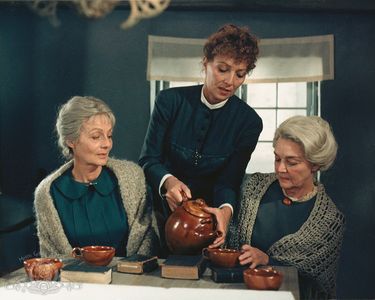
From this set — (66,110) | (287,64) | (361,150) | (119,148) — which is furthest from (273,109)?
(66,110)

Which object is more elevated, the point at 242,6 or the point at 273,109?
the point at 242,6

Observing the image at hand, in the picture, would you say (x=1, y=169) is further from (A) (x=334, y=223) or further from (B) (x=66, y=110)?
(A) (x=334, y=223)

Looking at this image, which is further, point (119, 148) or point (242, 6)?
point (119, 148)

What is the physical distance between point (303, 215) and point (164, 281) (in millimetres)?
719

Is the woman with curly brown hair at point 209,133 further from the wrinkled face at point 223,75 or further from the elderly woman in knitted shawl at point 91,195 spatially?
the elderly woman in knitted shawl at point 91,195

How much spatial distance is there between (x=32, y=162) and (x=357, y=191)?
135cm

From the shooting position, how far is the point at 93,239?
8.66 ft

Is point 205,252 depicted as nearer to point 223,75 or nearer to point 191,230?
point 191,230

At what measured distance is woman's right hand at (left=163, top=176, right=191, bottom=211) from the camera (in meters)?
2.44

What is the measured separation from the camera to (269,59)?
250 cm

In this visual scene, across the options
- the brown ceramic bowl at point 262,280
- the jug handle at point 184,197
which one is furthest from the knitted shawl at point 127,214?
the brown ceramic bowl at point 262,280

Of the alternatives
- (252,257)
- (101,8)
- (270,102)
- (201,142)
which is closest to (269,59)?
(270,102)

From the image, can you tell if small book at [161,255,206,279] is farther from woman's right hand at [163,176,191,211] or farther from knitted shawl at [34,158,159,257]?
knitted shawl at [34,158,159,257]

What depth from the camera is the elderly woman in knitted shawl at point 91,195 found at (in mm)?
2613
